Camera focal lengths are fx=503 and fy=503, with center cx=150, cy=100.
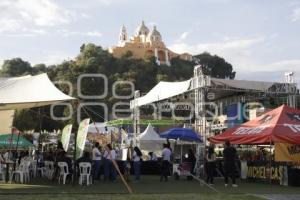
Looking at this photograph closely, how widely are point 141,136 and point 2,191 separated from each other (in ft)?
49.7

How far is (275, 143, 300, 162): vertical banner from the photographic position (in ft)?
56.4

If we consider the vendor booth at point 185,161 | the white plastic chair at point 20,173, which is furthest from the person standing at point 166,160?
the white plastic chair at point 20,173

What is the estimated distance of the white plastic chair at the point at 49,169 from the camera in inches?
701

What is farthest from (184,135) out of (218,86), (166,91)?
(166,91)

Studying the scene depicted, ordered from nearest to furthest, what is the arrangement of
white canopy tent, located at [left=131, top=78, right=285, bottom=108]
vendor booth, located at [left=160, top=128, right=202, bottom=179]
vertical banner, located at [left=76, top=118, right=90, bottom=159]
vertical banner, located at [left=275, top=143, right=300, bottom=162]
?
vertical banner, located at [left=76, top=118, right=90, bottom=159] < vertical banner, located at [left=275, top=143, right=300, bottom=162] < vendor booth, located at [left=160, top=128, right=202, bottom=179] < white canopy tent, located at [left=131, top=78, right=285, bottom=108]

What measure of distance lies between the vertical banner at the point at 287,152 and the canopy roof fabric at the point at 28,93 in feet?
24.3

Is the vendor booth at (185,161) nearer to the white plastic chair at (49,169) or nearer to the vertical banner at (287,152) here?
the vertical banner at (287,152)

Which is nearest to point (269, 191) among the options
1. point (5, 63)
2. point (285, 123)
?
point (285, 123)

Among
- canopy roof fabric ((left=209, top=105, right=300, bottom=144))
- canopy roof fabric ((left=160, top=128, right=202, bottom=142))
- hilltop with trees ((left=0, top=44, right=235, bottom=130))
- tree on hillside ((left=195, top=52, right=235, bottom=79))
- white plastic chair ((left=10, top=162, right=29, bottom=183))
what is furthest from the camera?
tree on hillside ((left=195, top=52, right=235, bottom=79))

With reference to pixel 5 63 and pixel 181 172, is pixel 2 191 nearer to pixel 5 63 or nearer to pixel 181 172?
pixel 181 172

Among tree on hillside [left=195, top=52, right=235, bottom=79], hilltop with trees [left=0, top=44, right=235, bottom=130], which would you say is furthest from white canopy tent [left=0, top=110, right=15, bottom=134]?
tree on hillside [left=195, top=52, right=235, bottom=79]

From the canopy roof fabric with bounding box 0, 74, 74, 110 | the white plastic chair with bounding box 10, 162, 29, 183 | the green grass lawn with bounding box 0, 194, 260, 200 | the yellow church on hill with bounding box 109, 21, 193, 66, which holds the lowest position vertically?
the green grass lawn with bounding box 0, 194, 260, 200

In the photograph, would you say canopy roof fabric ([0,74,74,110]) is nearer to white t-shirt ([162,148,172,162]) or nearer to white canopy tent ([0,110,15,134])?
white t-shirt ([162,148,172,162])

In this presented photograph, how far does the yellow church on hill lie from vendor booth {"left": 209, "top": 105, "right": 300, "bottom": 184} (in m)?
92.1
